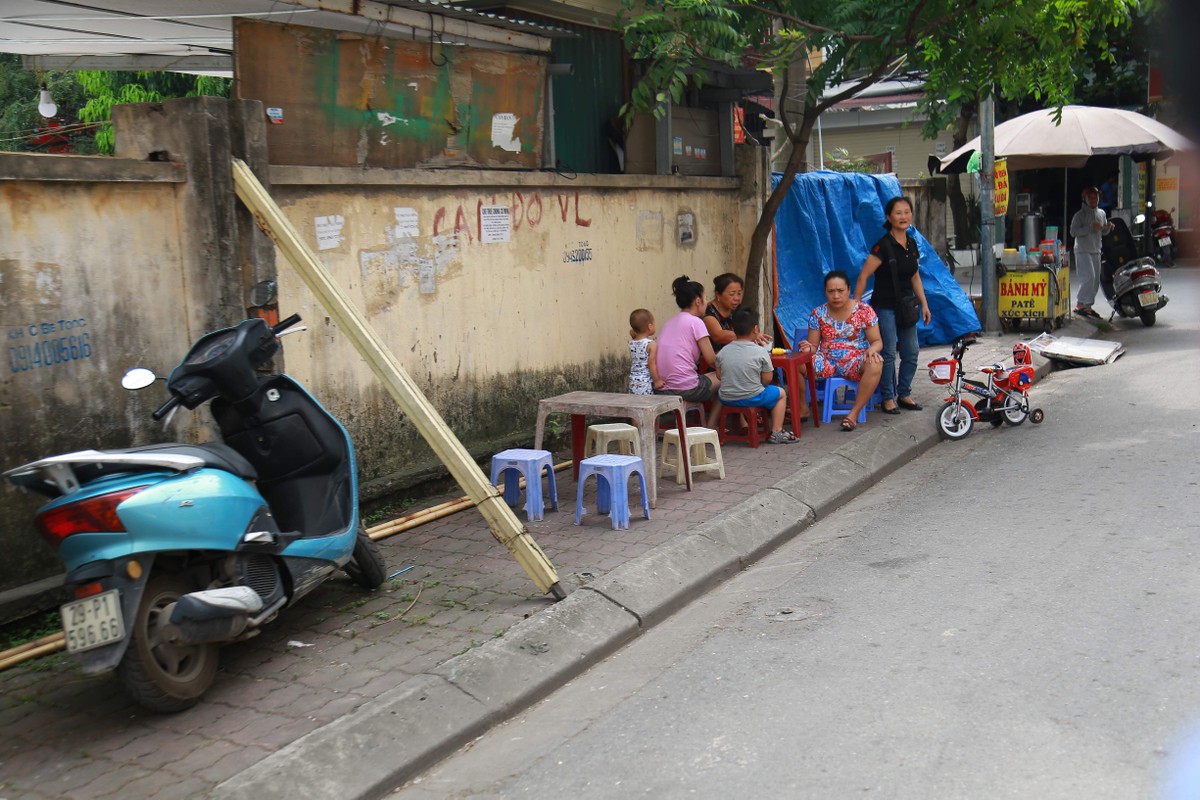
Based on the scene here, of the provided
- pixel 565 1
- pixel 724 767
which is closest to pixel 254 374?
pixel 724 767

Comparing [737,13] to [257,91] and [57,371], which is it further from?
[57,371]

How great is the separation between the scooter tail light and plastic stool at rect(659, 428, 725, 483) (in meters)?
4.10

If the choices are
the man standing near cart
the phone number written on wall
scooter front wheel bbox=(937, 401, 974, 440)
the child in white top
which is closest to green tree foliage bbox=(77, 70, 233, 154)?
the child in white top

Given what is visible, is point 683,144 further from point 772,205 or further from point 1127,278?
point 1127,278

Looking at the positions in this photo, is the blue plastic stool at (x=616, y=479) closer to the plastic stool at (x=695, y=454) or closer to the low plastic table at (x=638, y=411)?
the low plastic table at (x=638, y=411)

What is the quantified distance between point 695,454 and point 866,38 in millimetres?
3633

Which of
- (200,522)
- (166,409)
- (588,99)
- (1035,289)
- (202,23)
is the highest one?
(202,23)

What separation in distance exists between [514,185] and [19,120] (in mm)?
11515

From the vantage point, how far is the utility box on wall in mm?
10039

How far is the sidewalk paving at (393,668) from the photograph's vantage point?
3740mm

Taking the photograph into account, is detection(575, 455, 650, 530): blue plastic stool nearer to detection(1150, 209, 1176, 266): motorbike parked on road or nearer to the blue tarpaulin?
the blue tarpaulin

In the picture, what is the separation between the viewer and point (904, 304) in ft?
30.8

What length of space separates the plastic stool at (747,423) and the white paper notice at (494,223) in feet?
7.12

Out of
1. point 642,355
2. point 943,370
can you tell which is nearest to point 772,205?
point 943,370
